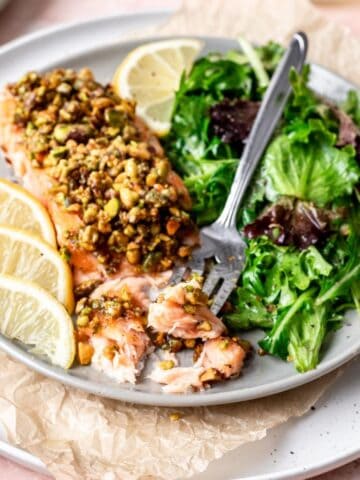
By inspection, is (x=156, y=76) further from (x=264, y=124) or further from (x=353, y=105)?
(x=353, y=105)

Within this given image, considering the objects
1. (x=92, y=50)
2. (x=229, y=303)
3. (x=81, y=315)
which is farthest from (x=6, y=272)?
(x=92, y=50)

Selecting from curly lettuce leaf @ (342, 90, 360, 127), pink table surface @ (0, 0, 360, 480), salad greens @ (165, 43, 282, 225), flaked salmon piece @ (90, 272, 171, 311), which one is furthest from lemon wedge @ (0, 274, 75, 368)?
pink table surface @ (0, 0, 360, 480)

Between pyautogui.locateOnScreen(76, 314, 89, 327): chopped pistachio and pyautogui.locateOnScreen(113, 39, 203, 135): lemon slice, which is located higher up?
pyautogui.locateOnScreen(113, 39, 203, 135): lemon slice

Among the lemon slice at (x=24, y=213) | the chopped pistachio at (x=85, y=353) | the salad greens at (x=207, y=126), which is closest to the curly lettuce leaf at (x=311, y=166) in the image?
the salad greens at (x=207, y=126)

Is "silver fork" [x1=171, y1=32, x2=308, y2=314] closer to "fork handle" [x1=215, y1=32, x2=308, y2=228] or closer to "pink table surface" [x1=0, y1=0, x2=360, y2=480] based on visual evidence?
"fork handle" [x1=215, y1=32, x2=308, y2=228]

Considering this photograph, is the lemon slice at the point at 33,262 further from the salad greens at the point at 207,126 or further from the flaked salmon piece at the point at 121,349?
the salad greens at the point at 207,126

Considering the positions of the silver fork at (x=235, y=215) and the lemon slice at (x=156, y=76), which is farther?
the lemon slice at (x=156, y=76)

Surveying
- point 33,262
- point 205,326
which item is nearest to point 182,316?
point 205,326
